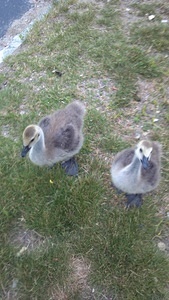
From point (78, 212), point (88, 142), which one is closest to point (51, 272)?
point (78, 212)

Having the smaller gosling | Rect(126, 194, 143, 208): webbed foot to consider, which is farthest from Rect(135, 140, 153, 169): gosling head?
Rect(126, 194, 143, 208): webbed foot

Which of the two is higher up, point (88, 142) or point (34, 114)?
point (34, 114)

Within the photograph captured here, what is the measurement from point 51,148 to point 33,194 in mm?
473

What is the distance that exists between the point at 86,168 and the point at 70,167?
179 mm

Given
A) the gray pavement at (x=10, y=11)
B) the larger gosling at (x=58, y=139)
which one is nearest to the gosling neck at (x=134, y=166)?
the larger gosling at (x=58, y=139)

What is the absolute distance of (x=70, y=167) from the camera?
3.83 meters

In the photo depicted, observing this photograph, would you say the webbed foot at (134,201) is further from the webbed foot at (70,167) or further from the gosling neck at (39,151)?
the gosling neck at (39,151)

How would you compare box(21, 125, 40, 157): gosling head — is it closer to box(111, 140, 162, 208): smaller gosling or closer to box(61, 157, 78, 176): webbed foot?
box(61, 157, 78, 176): webbed foot

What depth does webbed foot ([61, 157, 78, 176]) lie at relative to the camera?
3.80 m

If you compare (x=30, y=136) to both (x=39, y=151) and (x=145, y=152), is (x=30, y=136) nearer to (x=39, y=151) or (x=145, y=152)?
(x=39, y=151)

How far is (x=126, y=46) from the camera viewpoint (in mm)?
5051

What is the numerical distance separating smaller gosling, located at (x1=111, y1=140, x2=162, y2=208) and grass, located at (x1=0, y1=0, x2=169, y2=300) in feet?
0.59

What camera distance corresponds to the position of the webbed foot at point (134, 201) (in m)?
3.55

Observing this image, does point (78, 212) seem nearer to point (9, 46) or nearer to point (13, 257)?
point (13, 257)
